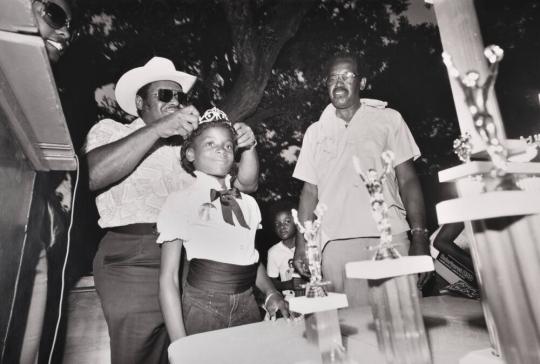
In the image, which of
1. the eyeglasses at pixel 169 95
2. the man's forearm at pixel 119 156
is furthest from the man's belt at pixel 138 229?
the eyeglasses at pixel 169 95

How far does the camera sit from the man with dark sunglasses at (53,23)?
1.69 m

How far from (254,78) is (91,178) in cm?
466

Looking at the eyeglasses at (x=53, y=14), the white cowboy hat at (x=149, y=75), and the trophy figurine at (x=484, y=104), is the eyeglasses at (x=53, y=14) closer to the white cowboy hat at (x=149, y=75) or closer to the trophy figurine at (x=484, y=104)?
the white cowboy hat at (x=149, y=75)

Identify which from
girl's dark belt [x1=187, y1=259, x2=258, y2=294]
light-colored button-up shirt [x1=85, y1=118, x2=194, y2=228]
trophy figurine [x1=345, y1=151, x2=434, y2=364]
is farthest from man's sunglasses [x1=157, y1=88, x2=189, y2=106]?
trophy figurine [x1=345, y1=151, x2=434, y2=364]

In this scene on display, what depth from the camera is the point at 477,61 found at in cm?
105

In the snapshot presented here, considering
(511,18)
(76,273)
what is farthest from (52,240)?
(511,18)

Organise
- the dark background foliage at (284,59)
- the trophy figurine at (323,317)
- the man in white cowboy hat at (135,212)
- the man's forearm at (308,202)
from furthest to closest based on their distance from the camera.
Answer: the dark background foliage at (284,59) → the man's forearm at (308,202) → the man in white cowboy hat at (135,212) → the trophy figurine at (323,317)

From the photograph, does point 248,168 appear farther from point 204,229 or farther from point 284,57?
point 284,57

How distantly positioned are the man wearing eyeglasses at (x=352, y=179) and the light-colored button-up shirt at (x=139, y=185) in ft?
3.55

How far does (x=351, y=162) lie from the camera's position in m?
2.72

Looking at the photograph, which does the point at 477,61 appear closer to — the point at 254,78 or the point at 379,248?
the point at 379,248

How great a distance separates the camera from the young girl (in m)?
1.76

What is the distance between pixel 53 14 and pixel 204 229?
1.33 meters

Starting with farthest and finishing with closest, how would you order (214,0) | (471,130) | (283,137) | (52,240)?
1. (283,137)
2. (214,0)
3. (52,240)
4. (471,130)
